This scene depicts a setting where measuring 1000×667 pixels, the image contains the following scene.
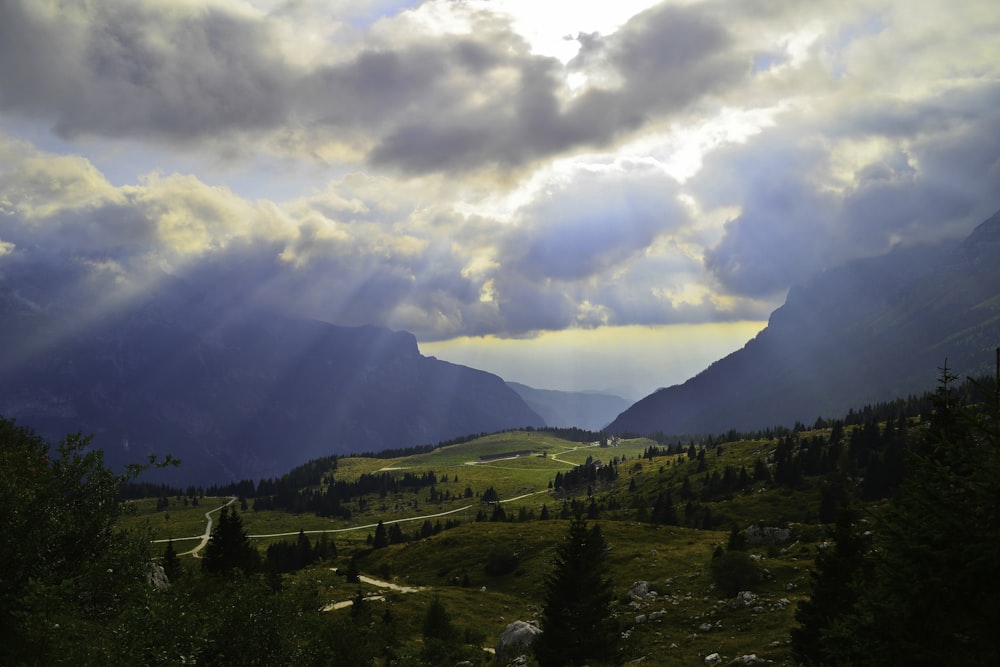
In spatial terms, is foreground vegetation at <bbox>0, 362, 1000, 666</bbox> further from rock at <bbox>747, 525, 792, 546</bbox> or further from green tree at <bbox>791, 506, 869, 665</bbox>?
rock at <bbox>747, 525, 792, 546</bbox>

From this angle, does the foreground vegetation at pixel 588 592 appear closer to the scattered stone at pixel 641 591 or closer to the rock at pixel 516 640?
the scattered stone at pixel 641 591

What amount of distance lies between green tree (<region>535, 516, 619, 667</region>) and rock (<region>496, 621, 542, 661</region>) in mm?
12304

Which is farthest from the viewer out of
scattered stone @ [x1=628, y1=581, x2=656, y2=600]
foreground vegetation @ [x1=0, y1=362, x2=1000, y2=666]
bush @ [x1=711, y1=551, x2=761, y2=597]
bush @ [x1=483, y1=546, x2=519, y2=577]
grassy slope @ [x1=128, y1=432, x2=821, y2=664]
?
bush @ [x1=483, y1=546, x2=519, y2=577]

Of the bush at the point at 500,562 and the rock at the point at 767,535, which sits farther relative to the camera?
the bush at the point at 500,562

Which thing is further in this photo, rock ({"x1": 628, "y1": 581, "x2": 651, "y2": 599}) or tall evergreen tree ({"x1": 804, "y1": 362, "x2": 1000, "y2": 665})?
rock ({"x1": 628, "y1": 581, "x2": 651, "y2": 599})

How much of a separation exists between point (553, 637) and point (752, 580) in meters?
33.5

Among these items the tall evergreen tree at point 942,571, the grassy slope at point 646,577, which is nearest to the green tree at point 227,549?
the grassy slope at point 646,577

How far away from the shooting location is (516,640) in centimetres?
5306

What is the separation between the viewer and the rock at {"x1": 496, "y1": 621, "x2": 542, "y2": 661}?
51469mm

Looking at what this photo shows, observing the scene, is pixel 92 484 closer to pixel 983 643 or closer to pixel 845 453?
pixel 983 643

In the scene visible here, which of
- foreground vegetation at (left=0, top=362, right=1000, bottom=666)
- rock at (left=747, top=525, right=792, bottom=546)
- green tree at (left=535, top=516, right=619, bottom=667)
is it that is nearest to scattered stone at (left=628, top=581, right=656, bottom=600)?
foreground vegetation at (left=0, top=362, right=1000, bottom=666)

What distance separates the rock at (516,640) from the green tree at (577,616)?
12.3 m

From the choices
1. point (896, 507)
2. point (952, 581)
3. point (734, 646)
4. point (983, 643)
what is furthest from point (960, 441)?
point (734, 646)

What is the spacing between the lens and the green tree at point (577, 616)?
39250 millimetres
